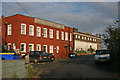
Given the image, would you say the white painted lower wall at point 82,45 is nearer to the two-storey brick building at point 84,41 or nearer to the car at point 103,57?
the two-storey brick building at point 84,41

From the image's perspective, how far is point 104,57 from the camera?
1817 cm

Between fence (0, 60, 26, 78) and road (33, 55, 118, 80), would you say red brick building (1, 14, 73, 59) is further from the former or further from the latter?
fence (0, 60, 26, 78)

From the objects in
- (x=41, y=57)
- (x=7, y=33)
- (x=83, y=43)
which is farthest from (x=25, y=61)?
(x=83, y=43)

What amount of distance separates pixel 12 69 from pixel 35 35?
2243 centimetres

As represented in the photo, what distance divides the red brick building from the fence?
15.4m

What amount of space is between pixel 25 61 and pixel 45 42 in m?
23.4

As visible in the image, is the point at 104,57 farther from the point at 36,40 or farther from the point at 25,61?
the point at 36,40

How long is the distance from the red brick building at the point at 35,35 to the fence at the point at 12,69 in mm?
15381

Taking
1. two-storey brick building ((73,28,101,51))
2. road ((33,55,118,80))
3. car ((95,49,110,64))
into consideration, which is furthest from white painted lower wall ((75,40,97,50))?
road ((33,55,118,80))

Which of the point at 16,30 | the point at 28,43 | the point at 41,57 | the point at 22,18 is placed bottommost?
the point at 41,57

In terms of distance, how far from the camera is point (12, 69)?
29.6 feet

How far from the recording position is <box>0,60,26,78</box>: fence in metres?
8.52

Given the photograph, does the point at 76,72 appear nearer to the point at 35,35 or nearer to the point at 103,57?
the point at 103,57

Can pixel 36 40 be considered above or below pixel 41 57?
above
